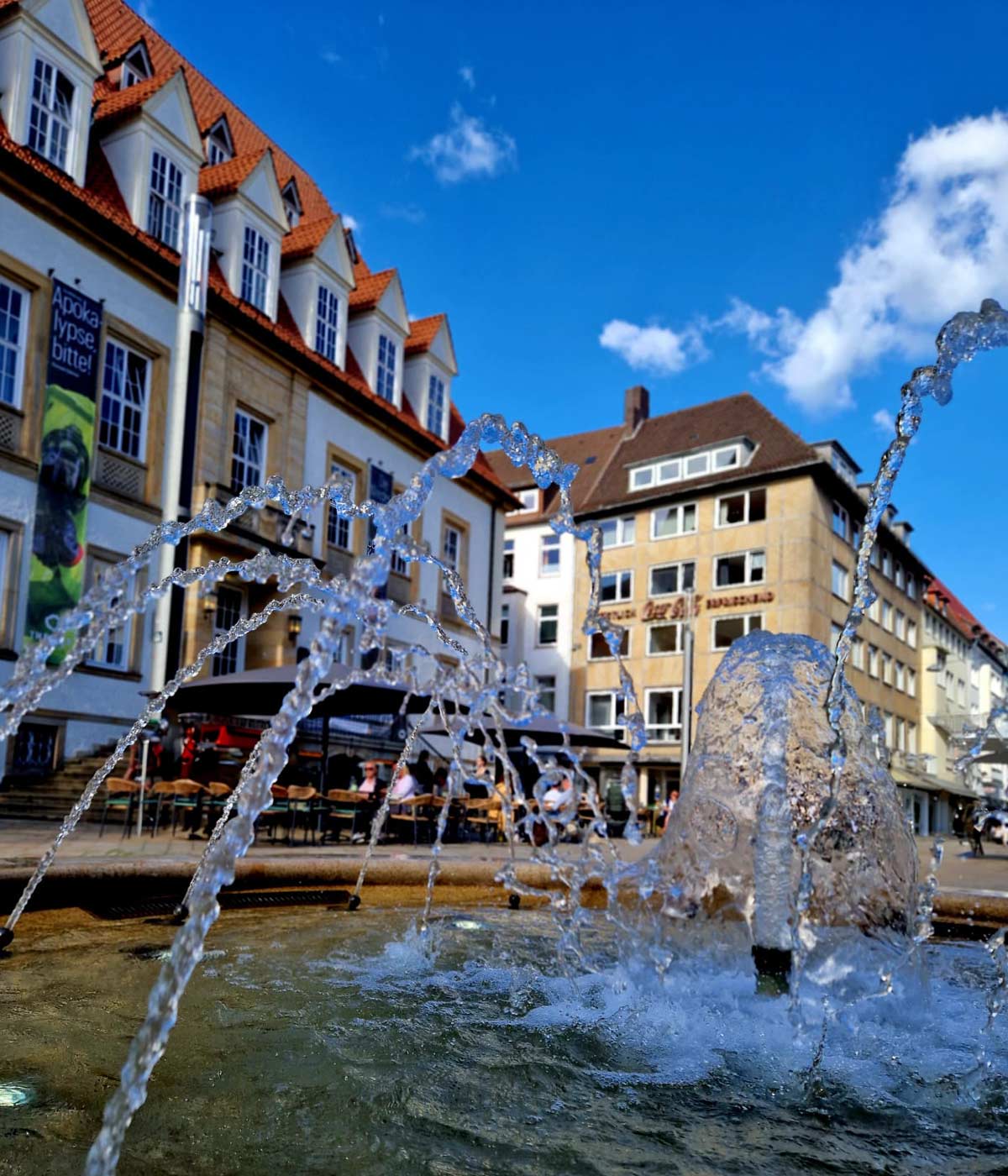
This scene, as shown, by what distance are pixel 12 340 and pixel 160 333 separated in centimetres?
348

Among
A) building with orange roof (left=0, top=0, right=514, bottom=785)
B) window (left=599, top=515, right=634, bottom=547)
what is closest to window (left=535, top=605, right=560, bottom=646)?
window (left=599, top=515, right=634, bottom=547)

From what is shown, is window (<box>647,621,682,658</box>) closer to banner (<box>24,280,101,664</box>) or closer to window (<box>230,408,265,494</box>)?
window (<box>230,408,265,494</box>)

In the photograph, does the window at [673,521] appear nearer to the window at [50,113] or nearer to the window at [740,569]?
the window at [740,569]

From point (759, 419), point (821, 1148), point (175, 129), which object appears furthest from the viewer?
point (759, 419)

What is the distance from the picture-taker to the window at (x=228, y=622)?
22.0 meters

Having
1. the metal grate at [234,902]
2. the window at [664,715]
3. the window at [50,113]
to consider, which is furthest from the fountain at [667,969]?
the window at [664,715]

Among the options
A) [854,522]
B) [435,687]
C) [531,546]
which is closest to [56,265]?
[435,687]

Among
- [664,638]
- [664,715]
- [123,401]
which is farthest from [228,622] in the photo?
[664,638]

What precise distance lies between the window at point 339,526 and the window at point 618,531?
714 inches

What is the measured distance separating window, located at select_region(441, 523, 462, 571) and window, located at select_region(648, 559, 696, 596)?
12.5 metres

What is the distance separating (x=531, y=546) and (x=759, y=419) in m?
10.5

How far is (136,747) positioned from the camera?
55.5 feet

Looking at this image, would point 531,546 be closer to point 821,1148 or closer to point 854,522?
point 854,522

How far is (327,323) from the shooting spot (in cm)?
2631
